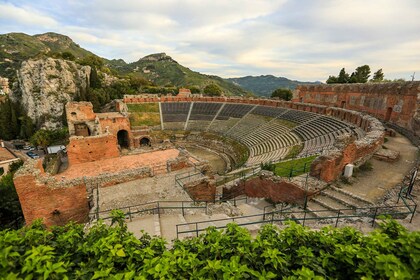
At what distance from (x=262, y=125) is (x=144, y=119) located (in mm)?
22214

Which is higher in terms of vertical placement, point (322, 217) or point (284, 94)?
point (284, 94)

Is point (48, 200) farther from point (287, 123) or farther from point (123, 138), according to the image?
point (287, 123)

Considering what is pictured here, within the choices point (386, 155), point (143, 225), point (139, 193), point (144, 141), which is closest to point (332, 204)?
point (386, 155)

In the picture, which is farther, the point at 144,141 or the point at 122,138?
the point at 144,141

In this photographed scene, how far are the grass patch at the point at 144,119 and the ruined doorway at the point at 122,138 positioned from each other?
168 inches

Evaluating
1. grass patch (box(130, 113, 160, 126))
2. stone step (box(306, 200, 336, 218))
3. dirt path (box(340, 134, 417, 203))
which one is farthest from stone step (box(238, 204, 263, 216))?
grass patch (box(130, 113, 160, 126))

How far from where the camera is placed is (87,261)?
405 cm

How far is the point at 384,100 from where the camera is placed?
75.9 ft

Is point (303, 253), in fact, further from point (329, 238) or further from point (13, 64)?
point (13, 64)

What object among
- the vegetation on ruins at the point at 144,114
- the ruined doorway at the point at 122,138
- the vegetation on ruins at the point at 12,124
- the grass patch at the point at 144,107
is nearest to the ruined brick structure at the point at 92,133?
the ruined doorway at the point at 122,138

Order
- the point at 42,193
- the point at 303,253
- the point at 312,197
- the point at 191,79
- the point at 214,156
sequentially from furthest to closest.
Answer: the point at 191,79 < the point at 214,156 < the point at 42,193 < the point at 312,197 < the point at 303,253

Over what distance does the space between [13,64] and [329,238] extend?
147854 mm

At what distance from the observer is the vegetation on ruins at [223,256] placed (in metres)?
3.18

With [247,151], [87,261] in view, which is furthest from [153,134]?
[87,261]
